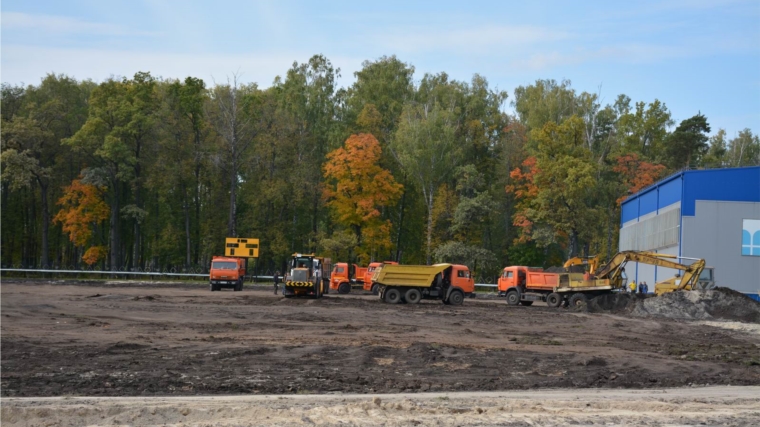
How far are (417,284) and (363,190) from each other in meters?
26.0

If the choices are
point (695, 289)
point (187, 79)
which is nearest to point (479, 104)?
point (187, 79)

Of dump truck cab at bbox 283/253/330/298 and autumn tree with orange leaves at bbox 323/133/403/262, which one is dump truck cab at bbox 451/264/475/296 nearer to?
dump truck cab at bbox 283/253/330/298

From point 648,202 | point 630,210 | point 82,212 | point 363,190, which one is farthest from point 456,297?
point 82,212

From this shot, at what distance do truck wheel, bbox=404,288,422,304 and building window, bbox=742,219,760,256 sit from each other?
68.0 ft

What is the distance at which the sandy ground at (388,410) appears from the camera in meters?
12.2

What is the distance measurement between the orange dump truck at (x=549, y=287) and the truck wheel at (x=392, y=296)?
29.0 feet

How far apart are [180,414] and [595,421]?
20.6 ft

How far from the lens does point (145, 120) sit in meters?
70.2

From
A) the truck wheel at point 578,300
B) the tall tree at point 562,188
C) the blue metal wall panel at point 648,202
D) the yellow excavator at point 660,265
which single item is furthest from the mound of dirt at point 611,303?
the tall tree at point 562,188

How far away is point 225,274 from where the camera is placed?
55.4 metres

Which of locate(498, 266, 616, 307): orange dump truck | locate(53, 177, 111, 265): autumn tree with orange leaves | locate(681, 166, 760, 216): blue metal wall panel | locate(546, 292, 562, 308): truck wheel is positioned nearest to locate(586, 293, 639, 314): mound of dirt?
locate(498, 266, 616, 307): orange dump truck

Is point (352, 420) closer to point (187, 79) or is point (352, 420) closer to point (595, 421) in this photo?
point (595, 421)

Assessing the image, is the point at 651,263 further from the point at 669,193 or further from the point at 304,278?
the point at 304,278

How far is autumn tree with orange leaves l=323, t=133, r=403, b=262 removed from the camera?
2709 inches
